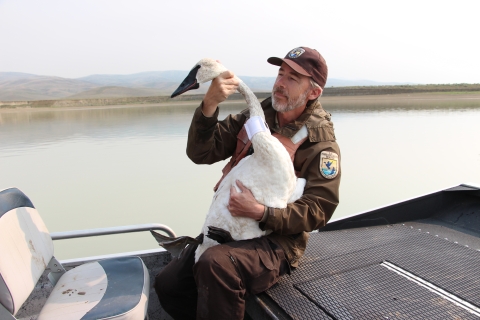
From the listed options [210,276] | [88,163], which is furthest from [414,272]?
[88,163]

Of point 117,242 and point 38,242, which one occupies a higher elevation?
point 38,242

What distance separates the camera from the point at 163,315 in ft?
8.84

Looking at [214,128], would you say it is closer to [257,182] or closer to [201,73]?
[201,73]

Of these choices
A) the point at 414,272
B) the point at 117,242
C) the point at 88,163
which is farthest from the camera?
the point at 88,163

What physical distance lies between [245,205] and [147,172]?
577 centimetres

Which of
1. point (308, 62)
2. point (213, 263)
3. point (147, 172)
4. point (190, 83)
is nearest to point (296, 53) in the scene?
point (308, 62)

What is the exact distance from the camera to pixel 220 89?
2.11m

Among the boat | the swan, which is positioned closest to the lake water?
the boat

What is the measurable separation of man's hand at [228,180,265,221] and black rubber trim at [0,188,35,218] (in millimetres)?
1115

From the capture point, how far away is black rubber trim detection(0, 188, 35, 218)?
190 cm

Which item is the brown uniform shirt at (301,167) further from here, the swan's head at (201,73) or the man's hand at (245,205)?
the swan's head at (201,73)

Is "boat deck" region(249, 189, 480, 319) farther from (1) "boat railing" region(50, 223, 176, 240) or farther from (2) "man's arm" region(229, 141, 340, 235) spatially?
(1) "boat railing" region(50, 223, 176, 240)

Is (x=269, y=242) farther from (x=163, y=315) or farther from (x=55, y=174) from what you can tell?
(x=55, y=174)

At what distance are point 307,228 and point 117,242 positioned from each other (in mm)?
→ 3353
